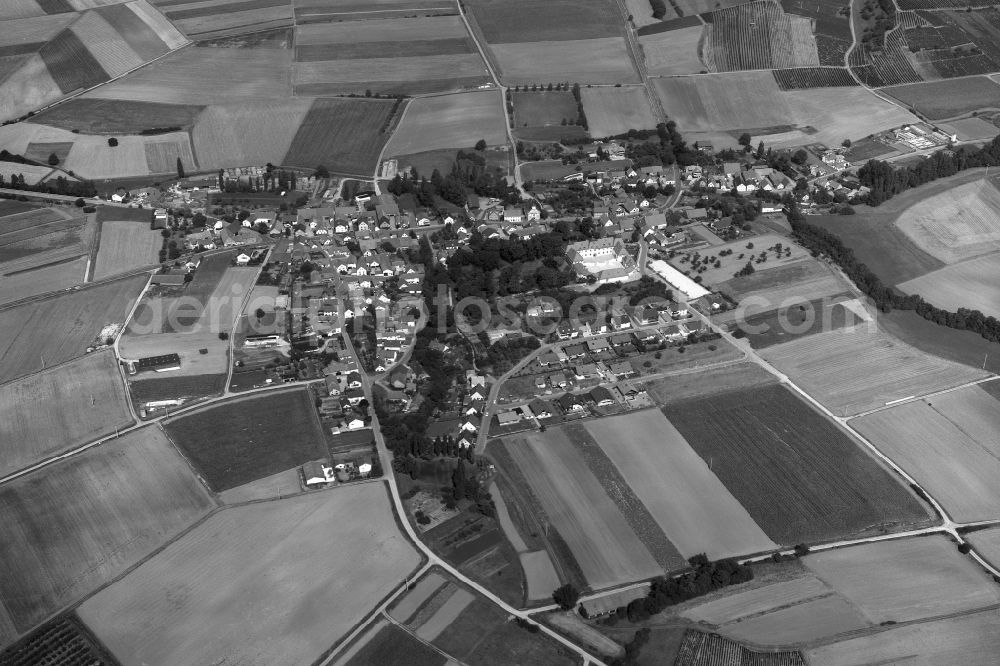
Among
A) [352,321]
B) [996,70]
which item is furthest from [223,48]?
[996,70]

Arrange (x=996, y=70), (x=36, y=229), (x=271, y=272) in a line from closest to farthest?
(x=271, y=272), (x=36, y=229), (x=996, y=70)

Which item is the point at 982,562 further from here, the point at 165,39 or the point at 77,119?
the point at 165,39

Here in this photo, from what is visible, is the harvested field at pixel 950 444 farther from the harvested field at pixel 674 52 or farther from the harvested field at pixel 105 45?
the harvested field at pixel 105 45

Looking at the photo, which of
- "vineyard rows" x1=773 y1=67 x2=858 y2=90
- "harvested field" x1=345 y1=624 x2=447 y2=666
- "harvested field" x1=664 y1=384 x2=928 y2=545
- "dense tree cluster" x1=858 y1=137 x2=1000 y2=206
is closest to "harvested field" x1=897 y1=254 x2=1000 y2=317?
"dense tree cluster" x1=858 y1=137 x2=1000 y2=206

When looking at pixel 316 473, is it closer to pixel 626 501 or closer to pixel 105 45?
pixel 626 501

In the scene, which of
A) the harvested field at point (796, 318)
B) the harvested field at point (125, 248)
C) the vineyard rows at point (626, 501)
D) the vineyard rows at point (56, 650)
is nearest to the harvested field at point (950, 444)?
the harvested field at point (796, 318)

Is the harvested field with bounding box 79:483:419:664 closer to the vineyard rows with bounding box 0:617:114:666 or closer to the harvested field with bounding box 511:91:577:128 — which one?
the vineyard rows with bounding box 0:617:114:666
